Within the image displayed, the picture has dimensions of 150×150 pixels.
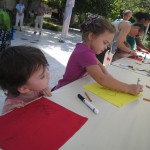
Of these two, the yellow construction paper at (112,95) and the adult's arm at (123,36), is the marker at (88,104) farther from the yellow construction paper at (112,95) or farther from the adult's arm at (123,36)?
the adult's arm at (123,36)

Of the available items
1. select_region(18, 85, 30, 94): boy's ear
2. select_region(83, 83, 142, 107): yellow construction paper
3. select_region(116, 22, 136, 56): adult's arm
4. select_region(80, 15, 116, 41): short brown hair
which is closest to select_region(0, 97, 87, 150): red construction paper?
select_region(18, 85, 30, 94): boy's ear

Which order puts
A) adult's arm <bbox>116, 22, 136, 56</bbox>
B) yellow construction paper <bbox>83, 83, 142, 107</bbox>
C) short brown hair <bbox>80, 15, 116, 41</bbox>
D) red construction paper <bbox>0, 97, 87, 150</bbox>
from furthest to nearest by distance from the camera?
adult's arm <bbox>116, 22, 136, 56</bbox> → short brown hair <bbox>80, 15, 116, 41</bbox> → yellow construction paper <bbox>83, 83, 142, 107</bbox> → red construction paper <bbox>0, 97, 87, 150</bbox>

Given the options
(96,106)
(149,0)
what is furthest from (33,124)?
(149,0)

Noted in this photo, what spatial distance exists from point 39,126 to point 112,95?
1.92ft

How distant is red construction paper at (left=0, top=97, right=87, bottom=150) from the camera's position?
869 mm

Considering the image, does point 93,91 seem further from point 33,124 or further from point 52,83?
point 52,83

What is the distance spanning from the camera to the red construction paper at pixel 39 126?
869 mm

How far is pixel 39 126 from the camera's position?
38.8 inches

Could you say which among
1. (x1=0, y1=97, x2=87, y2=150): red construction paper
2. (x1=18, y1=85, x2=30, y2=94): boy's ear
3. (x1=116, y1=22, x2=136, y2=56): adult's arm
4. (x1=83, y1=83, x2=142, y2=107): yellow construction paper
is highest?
(x1=116, y1=22, x2=136, y2=56): adult's arm

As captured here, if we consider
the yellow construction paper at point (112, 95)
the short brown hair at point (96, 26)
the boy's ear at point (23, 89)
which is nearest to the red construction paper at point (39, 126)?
the boy's ear at point (23, 89)

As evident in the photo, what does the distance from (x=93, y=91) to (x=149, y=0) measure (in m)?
16.6

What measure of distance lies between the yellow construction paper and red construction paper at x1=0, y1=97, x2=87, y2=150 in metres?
0.31

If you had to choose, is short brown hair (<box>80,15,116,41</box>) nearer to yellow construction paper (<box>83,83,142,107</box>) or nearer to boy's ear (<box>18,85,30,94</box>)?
yellow construction paper (<box>83,83,142,107</box>)

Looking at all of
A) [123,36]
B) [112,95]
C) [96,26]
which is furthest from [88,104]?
[123,36]
